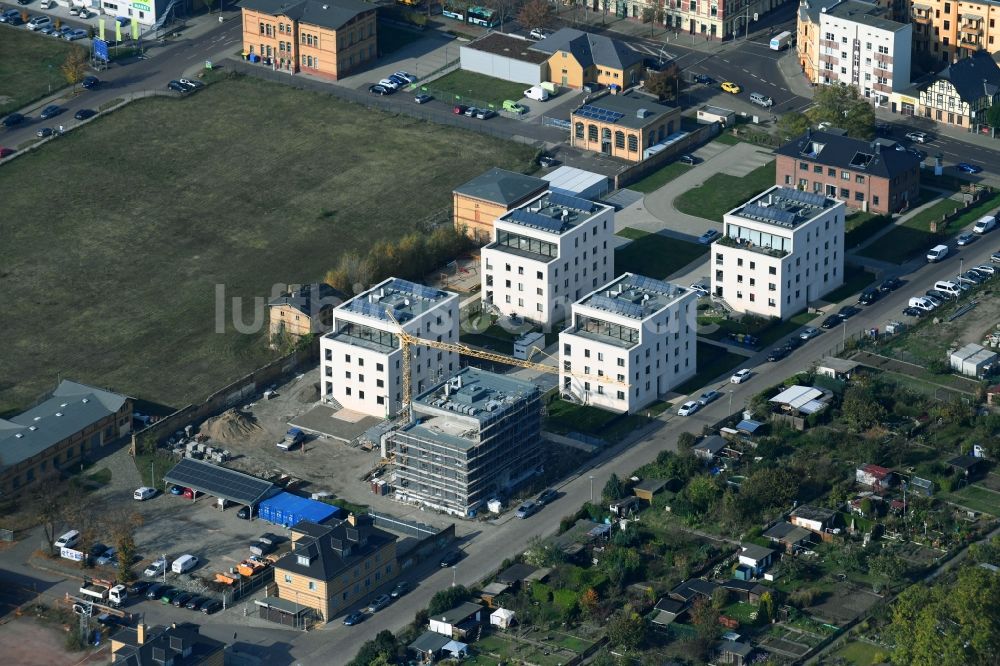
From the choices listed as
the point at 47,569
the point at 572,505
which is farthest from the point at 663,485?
the point at 47,569

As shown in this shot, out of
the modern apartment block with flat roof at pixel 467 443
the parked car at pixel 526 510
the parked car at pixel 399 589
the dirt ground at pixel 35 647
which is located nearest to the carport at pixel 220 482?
the modern apartment block with flat roof at pixel 467 443

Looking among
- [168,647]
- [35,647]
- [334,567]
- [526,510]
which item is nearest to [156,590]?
[35,647]

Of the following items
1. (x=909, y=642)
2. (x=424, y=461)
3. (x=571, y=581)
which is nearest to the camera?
(x=909, y=642)

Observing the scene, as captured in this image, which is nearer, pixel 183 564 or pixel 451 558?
pixel 183 564

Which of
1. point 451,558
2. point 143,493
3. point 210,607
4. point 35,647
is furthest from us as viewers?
point 143,493

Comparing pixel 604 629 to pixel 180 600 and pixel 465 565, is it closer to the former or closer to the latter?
pixel 465 565

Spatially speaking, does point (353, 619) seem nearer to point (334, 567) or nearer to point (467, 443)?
point (334, 567)

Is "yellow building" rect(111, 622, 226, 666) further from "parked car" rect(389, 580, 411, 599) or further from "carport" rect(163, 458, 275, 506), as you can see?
"carport" rect(163, 458, 275, 506)

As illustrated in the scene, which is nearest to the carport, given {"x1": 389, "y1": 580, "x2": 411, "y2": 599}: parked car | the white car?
the white car
